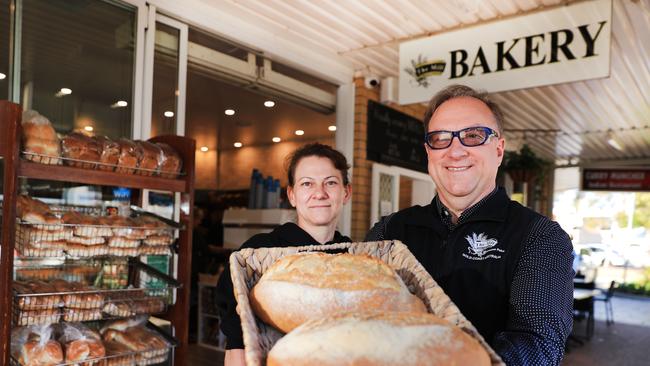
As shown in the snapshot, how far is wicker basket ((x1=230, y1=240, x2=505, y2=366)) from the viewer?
2.46 ft

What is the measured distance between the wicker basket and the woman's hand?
266 millimetres

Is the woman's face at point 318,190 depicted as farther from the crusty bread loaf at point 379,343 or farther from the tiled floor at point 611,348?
the tiled floor at point 611,348

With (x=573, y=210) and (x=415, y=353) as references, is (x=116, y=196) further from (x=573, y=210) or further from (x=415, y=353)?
(x=573, y=210)

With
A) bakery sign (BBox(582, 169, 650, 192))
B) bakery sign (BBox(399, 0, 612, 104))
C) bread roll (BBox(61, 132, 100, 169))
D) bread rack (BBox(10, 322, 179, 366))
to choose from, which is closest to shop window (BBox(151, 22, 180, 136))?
bread roll (BBox(61, 132, 100, 169))

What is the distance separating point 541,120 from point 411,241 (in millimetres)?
8217

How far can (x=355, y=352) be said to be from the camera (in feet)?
2.12

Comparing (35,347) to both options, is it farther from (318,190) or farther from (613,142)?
(613,142)

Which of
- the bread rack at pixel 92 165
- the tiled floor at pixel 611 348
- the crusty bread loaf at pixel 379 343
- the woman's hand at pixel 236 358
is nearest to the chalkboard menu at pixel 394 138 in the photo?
the tiled floor at pixel 611 348

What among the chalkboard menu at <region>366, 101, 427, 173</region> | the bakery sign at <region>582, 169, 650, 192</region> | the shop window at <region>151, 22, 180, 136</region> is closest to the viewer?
the shop window at <region>151, 22, 180, 136</region>

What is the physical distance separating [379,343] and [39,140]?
2.23 metres

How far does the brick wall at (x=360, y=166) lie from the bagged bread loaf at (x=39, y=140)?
149 inches

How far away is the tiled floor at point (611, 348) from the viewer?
6031mm

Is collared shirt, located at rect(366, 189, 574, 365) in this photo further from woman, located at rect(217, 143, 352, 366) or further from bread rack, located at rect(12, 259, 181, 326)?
bread rack, located at rect(12, 259, 181, 326)

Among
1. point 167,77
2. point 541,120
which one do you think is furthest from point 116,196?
point 541,120
